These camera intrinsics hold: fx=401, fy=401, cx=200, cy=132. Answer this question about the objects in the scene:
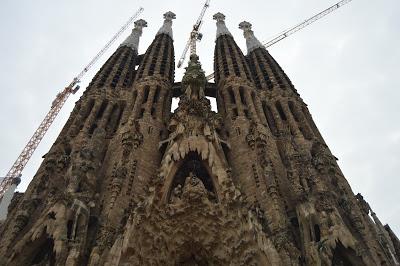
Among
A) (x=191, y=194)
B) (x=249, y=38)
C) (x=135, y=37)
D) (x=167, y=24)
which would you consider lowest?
(x=191, y=194)

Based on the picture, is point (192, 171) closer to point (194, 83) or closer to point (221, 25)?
point (194, 83)

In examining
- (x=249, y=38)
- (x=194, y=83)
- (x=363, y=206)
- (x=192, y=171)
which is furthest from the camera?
(x=249, y=38)

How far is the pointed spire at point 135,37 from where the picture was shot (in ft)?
116

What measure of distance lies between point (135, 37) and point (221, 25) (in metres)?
9.06

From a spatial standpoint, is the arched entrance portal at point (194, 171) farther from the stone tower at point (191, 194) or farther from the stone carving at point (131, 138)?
the stone carving at point (131, 138)

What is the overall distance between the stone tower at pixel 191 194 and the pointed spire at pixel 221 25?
14.2m

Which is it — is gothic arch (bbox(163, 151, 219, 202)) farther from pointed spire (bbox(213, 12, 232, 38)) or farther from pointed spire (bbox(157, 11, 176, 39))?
pointed spire (bbox(213, 12, 232, 38))

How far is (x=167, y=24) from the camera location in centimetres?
4041

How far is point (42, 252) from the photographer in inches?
559

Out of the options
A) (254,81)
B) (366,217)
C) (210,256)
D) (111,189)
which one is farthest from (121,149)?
(254,81)

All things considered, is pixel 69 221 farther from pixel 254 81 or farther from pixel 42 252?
pixel 254 81

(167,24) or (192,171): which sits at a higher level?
(167,24)

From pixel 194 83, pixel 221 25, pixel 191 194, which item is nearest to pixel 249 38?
pixel 221 25

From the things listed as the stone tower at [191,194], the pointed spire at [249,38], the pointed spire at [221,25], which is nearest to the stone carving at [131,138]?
the stone tower at [191,194]
